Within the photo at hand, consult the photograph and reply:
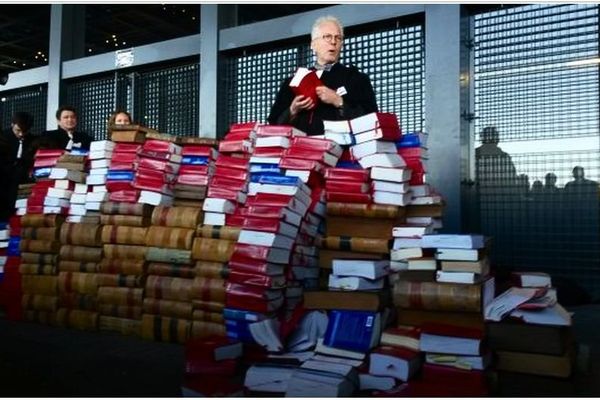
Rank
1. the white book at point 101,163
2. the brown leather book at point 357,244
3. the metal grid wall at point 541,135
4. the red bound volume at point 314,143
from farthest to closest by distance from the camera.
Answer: the metal grid wall at point 541,135, the white book at point 101,163, the red bound volume at point 314,143, the brown leather book at point 357,244

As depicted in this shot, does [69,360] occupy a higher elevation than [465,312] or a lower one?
lower

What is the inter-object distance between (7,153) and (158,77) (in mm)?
2619

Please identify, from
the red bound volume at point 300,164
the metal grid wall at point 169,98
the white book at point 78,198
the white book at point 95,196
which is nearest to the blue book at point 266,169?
the red bound volume at point 300,164

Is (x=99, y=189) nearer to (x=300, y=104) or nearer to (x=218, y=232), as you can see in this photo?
(x=218, y=232)

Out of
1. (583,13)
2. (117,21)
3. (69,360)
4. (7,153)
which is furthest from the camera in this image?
(117,21)

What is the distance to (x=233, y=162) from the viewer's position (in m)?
3.95

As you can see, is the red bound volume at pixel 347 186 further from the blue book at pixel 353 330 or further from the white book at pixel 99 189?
the white book at pixel 99 189

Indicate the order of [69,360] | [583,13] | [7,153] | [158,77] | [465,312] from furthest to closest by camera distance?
[158,77] < [7,153] < [583,13] < [69,360] < [465,312]

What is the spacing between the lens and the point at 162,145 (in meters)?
4.32

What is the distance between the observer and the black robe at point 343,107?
12.9 feet

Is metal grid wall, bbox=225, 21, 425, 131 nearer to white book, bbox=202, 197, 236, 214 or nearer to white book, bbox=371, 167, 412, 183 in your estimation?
white book, bbox=371, 167, 412, 183

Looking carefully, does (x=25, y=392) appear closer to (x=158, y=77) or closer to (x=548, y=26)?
(x=548, y=26)

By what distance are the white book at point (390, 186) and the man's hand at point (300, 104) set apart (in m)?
0.78

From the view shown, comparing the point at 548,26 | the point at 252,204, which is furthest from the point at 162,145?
the point at 548,26
